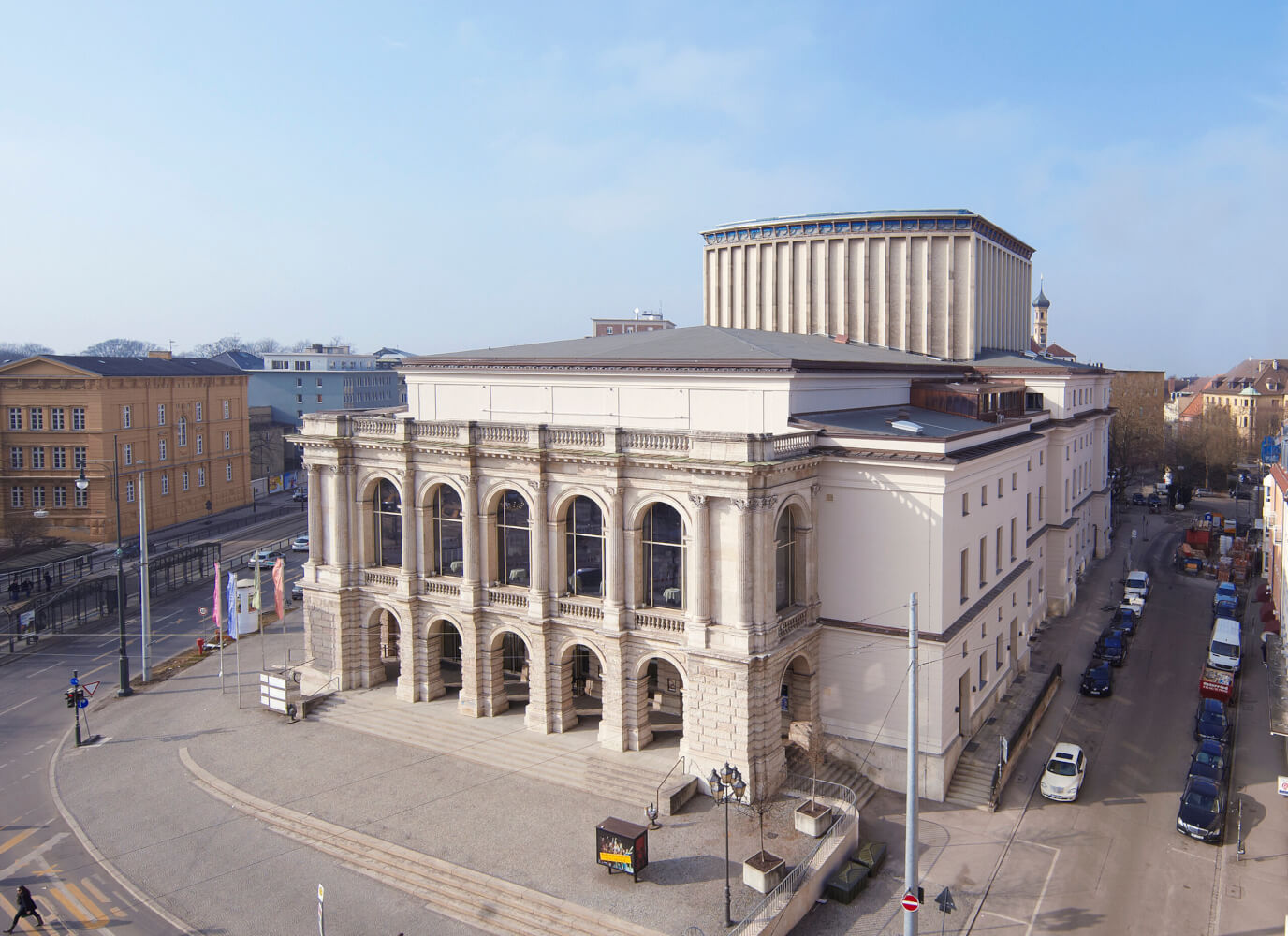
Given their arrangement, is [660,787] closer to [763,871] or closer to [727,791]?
[727,791]

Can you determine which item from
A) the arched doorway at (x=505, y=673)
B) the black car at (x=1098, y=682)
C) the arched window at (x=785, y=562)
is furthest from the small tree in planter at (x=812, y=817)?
the black car at (x=1098, y=682)

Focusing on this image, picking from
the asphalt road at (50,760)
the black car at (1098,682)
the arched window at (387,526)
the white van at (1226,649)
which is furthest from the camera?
the white van at (1226,649)

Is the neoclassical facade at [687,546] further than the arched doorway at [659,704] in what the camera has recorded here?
No

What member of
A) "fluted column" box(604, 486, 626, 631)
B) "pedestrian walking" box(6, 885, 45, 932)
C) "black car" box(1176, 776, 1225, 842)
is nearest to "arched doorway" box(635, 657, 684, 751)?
"fluted column" box(604, 486, 626, 631)

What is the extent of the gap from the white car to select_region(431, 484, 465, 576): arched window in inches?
1048

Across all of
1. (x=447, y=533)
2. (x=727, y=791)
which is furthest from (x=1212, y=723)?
(x=447, y=533)

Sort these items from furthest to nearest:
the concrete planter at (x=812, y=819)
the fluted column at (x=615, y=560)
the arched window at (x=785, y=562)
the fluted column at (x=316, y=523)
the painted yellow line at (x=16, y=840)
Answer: the fluted column at (x=316, y=523) → the fluted column at (x=615, y=560) → the arched window at (x=785, y=562) → the painted yellow line at (x=16, y=840) → the concrete planter at (x=812, y=819)

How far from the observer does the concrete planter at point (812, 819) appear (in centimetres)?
3175

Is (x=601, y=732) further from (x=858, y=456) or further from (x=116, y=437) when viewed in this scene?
(x=116, y=437)

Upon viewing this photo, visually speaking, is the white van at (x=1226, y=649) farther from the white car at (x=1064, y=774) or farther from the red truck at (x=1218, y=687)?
the white car at (x=1064, y=774)

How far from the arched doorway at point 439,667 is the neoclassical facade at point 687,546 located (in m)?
0.14

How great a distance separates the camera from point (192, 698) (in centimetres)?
4662

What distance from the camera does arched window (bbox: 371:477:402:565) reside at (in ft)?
148

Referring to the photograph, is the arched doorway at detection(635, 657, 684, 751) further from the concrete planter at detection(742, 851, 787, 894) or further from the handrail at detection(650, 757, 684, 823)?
the concrete planter at detection(742, 851, 787, 894)
